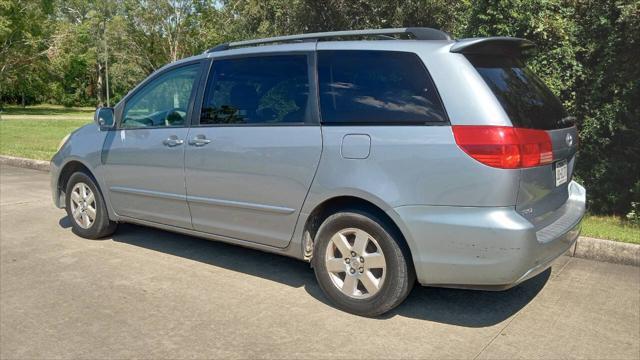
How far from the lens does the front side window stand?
4855mm

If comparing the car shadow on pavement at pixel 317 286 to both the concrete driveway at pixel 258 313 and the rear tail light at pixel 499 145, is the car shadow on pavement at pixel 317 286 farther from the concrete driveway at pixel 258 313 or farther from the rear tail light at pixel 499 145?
the rear tail light at pixel 499 145

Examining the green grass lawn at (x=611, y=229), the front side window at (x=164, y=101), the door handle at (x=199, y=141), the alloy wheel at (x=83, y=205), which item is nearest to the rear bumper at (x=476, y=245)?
the door handle at (x=199, y=141)

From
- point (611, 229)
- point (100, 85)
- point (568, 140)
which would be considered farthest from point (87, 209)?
point (100, 85)

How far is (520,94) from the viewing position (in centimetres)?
370

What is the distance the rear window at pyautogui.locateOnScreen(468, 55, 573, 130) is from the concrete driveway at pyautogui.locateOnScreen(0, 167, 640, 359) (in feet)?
4.33

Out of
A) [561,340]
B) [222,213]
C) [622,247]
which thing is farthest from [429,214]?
[622,247]

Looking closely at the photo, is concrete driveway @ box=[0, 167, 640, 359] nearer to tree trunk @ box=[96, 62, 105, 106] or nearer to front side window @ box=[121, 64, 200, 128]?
front side window @ box=[121, 64, 200, 128]

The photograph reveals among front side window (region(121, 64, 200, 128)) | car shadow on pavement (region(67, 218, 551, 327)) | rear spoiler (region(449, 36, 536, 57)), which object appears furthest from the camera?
front side window (region(121, 64, 200, 128))

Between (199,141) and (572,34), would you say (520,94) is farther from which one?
(572,34)

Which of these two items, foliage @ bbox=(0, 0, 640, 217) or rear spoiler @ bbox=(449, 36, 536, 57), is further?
foliage @ bbox=(0, 0, 640, 217)

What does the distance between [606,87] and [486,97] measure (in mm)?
3530

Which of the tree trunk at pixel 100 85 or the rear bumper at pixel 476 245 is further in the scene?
the tree trunk at pixel 100 85

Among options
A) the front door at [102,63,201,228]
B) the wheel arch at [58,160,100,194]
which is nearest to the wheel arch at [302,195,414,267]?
the front door at [102,63,201,228]

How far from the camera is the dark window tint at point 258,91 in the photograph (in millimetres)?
4152
